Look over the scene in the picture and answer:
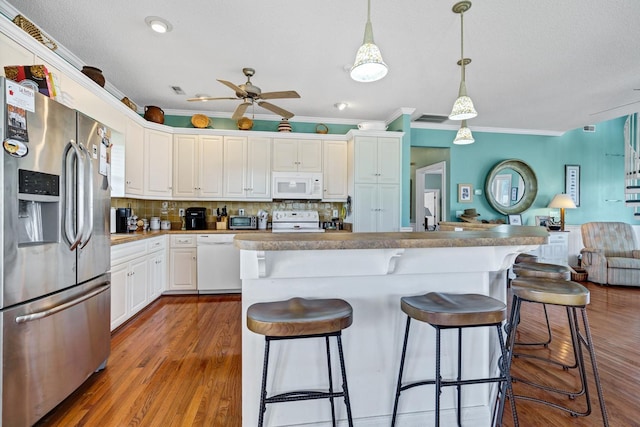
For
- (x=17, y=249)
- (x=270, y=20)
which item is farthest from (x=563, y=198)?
(x=17, y=249)

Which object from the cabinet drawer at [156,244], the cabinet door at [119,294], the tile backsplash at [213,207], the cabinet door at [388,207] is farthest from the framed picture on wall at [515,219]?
the cabinet door at [119,294]

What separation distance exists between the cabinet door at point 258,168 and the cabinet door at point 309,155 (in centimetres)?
48

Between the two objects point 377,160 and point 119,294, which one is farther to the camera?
point 377,160

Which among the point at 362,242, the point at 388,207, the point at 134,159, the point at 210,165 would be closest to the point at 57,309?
the point at 362,242

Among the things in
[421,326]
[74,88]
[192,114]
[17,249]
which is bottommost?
[421,326]

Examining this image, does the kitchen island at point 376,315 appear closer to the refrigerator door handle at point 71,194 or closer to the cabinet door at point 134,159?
the refrigerator door handle at point 71,194

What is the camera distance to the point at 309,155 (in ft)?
14.9

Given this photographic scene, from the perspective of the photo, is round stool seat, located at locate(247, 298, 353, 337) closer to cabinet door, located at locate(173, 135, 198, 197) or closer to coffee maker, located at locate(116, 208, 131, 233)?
coffee maker, located at locate(116, 208, 131, 233)

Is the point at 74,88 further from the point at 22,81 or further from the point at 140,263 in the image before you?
the point at 140,263

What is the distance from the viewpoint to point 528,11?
227 centimetres

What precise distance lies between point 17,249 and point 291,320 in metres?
1.39

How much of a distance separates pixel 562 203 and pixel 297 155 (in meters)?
4.60

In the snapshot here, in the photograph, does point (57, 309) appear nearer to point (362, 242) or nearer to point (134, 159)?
point (362, 242)

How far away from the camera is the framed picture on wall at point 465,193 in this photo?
208 inches
